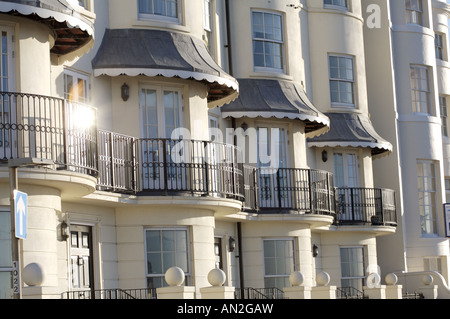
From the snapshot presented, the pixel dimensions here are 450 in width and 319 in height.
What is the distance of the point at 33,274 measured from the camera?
57.1 feet

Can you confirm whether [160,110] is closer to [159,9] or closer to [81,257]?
[159,9]

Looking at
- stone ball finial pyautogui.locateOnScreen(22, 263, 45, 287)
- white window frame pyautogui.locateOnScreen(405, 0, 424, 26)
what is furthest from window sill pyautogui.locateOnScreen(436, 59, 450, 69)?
stone ball finial pyautogui.locateOnScreen(22, 263, 45, 287)

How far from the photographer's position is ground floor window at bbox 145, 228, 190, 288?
2467 cm

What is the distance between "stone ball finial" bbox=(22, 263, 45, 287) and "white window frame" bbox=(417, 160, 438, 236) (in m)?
24.7

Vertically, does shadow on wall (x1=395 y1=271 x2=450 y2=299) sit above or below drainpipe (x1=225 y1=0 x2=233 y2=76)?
below

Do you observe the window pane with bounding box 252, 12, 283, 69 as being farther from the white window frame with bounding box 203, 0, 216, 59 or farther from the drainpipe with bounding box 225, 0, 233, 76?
the white window frame with bounding box 203, 0, 216, 59

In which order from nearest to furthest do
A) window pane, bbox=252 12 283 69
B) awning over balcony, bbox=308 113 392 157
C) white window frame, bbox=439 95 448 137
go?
window pane, bbox=252 12 283 69 < awning over balcony, bbox=308 113 392 157 < white window frame, bbox=439 95 448 137

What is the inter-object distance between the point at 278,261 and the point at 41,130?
512 inches

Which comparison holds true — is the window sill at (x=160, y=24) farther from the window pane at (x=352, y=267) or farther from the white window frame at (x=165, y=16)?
the window pane at (x=352, y=267)

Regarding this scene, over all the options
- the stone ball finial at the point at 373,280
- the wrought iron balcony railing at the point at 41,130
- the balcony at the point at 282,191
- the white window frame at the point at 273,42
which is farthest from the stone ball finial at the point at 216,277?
the stone ball finial at the point at 373,280

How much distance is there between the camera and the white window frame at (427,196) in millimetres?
40156

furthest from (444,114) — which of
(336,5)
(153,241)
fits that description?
(153,241)

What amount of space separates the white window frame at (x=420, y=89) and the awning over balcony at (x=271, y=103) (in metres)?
9.69

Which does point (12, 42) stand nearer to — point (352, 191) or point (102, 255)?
point (102, 255)
